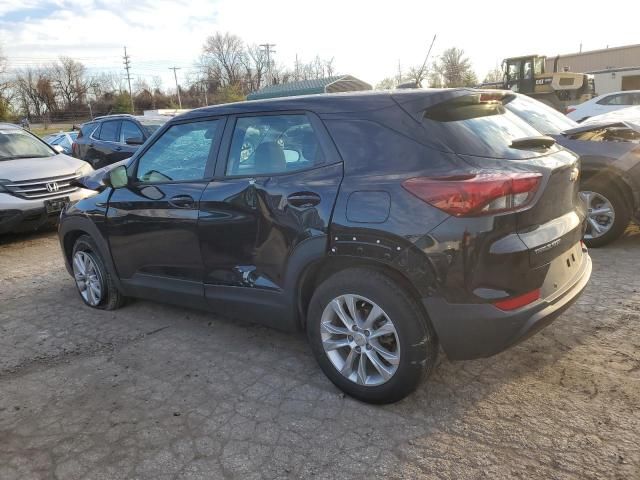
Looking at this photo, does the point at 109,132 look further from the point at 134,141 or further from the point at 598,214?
the point at 598,214

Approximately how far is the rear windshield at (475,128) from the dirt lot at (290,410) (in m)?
1.38

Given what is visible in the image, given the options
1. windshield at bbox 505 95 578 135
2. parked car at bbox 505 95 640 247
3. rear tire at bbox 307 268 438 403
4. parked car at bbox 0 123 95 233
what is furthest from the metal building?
rear tire at bbox 307 268 438 403

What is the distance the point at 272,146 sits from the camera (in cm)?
333

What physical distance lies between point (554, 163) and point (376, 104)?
1039 mm

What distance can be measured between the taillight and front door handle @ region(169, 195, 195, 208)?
1.72m

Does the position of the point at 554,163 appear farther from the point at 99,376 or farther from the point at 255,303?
the point at 99,376

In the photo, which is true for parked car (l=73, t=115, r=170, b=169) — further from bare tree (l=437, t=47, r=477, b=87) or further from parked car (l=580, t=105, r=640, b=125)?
bare tree (l=437, t=47, r=477, b=87)

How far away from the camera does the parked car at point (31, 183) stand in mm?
7418

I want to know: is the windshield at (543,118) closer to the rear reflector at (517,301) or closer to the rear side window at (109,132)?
the rear reflector at (517,301)

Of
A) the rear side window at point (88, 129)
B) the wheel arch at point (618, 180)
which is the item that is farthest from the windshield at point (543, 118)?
the rear side window at point (88, 129)

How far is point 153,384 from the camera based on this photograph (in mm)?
3371

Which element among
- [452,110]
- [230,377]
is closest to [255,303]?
[230,377]

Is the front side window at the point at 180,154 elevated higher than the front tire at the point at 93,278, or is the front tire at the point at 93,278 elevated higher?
the front side window at the point at 180,154

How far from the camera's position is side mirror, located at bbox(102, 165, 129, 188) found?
412 centimetres
